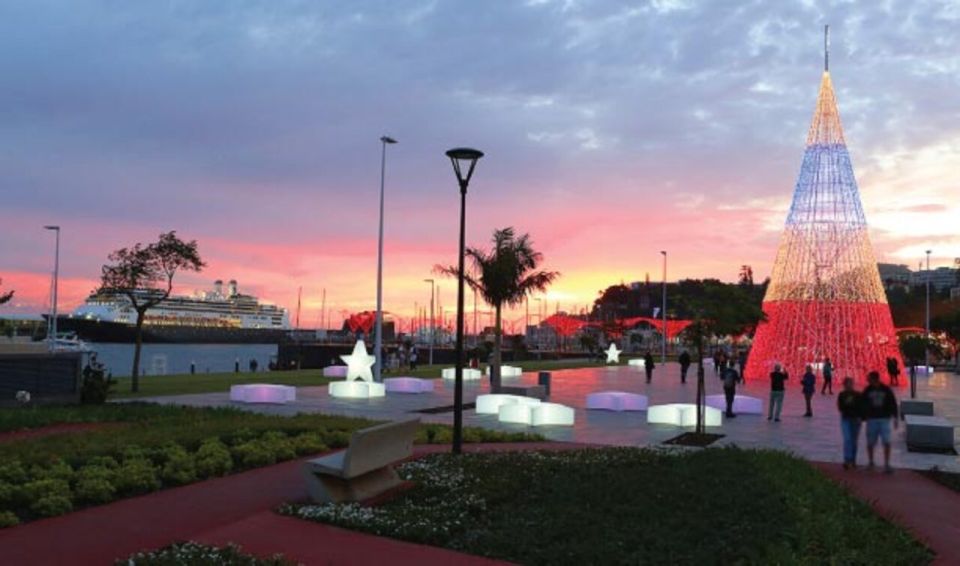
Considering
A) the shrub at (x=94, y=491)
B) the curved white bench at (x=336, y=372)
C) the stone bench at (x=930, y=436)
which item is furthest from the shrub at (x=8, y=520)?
the curved white bench at (x=336, y=372)

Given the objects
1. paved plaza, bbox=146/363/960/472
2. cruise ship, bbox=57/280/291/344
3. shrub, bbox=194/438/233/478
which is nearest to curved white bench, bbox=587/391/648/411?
paved plaza, bbox=146/363/960/472

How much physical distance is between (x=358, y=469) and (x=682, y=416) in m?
11.6

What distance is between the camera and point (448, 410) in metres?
21.4

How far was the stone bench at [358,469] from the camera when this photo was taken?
809 cm

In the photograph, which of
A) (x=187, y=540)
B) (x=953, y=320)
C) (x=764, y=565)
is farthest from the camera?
(x=953, y=320)

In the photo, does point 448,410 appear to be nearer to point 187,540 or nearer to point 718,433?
point 718,433

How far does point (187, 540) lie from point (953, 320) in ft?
203

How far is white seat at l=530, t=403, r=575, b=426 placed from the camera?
58.7 ft

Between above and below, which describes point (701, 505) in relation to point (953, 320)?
below

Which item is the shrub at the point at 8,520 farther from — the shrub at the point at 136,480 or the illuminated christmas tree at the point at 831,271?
the illuminated christmas tree at the point at 831,271

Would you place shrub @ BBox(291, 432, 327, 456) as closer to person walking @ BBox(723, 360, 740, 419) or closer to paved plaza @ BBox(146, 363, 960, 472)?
paved plaza @ BBox(146, 363, 960, 472)

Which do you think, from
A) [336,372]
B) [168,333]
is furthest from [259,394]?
[168,333]

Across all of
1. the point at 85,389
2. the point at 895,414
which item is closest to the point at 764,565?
the point at 895,414

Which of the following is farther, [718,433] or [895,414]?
[718,433]
